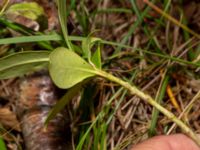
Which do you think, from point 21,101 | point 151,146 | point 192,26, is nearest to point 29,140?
point 21,101

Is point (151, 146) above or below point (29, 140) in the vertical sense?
above

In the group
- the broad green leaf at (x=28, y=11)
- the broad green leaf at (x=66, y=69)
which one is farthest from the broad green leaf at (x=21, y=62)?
the broad green leaf at (x=28, y=11)

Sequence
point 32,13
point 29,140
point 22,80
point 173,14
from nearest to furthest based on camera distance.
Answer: point 32,13, point 29,140, point 22,80, point 173,14

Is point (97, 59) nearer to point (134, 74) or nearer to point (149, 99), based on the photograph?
point (149, 99)

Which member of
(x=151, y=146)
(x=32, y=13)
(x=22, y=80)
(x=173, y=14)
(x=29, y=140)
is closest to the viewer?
(x=151, y=146)

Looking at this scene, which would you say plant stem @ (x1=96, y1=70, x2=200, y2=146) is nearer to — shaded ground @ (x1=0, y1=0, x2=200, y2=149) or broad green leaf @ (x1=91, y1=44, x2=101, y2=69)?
broad green leaf @ (x1=91, y1=44, x2=101, y2=69)

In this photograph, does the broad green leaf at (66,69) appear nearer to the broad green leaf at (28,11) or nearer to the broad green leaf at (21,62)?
the broad green leaf at (21,62)

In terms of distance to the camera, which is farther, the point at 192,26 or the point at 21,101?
the point at 192,26

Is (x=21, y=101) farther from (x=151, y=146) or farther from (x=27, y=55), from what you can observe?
(x=151, y=146)
